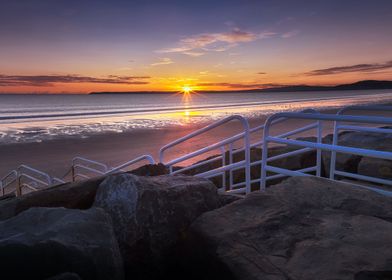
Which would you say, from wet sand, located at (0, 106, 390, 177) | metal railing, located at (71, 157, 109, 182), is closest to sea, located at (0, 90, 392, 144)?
wet sand, located at (0, 106, 390, 177)

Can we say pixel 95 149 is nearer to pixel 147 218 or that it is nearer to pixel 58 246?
pixel 147 218

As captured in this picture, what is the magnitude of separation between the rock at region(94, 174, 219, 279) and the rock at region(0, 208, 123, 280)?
40 cm

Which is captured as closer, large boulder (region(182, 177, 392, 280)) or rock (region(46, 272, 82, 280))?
rock (region(46, 272, 82, 280))

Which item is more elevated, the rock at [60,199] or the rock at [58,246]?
the rock at [58,246]

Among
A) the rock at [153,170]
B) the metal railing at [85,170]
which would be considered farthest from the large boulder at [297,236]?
the metal railing at [85,170]

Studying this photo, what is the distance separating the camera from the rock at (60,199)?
14.1ft

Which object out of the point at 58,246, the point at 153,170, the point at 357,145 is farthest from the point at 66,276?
the point at 357,145

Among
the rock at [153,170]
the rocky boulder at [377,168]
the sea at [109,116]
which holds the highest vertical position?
the rocky boulder at [377,168]

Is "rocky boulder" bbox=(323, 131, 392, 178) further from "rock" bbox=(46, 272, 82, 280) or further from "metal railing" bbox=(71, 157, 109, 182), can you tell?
"rock" bbox=(46, 272, 82, 280)

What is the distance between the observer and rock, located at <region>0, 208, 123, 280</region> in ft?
7.38

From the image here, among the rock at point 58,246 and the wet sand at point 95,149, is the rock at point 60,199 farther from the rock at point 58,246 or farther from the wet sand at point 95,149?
the wet sand at point 95,149

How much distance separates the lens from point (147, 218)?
318 centimetres

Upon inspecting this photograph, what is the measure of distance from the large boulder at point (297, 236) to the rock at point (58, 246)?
0.72 m

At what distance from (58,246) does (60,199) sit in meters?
2.10
